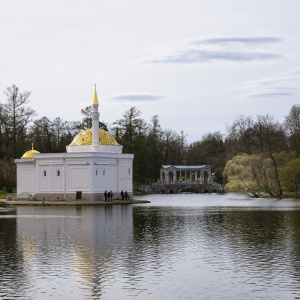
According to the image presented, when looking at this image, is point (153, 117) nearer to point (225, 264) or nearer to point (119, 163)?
point (119, 163)

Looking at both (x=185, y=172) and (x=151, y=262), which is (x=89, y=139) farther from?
(x=185, y=172)

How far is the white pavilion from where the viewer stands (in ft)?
235

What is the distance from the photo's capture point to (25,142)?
95.2 meters

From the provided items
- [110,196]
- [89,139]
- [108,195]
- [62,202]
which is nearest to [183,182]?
[89,139]

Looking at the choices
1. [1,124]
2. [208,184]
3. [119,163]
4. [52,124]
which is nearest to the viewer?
[119,163]

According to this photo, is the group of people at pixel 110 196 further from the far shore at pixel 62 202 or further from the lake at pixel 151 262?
the lake at pixel 151 262

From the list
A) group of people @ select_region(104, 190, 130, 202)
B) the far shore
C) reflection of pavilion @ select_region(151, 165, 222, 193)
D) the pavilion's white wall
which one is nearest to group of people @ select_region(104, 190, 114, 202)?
group of people @ select_region(104, 190, 130, 202)

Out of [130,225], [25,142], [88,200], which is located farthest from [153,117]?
[130,225]

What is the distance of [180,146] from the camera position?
143 metres

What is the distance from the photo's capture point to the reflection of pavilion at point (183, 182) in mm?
125062

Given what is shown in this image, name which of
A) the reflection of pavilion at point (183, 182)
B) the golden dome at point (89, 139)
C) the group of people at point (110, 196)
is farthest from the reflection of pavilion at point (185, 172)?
the group of people at point (110, 196)

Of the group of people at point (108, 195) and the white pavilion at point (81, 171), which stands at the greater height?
the white pavilion at point (81, 171)

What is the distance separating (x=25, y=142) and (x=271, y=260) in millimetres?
75943

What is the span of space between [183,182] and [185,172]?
20.1 feet
